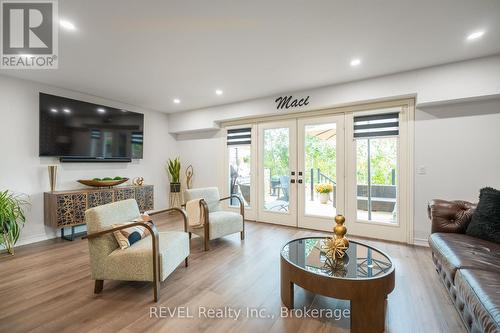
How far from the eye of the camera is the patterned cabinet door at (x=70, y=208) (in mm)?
3525

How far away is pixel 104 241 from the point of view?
2.15m

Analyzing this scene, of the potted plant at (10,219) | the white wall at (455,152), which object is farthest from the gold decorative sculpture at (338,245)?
the potted plant at (10,219)

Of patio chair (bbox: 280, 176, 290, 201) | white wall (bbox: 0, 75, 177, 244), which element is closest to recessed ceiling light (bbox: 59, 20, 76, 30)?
white wall (bbox: 0, 75, 177, 244)

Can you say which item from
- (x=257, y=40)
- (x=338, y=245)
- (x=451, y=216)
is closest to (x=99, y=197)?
(x=257, y=40)

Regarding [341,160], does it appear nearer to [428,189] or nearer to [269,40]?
[428,189]

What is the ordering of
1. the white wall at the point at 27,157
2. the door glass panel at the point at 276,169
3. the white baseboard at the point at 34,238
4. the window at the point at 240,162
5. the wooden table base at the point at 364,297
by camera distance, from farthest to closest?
1. the window at the point at 240,162
2. the door glass panel at the point at 276,169
3. the white baseboard at the point at 34,238
4. the white wall at the point at 27,157
5. the wooden table base at the point at 364,297

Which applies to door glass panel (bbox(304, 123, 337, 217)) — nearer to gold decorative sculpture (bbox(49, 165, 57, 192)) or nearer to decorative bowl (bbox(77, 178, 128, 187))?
decorative bowl (bbox(77, 178, 128, 187))

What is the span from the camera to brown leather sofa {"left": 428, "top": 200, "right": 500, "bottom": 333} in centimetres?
134

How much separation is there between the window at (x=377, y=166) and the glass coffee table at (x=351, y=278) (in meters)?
1.72

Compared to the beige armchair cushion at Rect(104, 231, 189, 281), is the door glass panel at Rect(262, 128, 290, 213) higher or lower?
higher

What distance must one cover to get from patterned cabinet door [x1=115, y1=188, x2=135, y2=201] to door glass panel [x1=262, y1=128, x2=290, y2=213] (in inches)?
107

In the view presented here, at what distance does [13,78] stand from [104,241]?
342cm

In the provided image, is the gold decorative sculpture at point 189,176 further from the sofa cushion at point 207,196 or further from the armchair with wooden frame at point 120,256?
the armchair with wooden frame at point 120,256

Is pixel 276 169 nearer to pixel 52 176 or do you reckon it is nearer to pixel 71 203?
pixel 71 203
